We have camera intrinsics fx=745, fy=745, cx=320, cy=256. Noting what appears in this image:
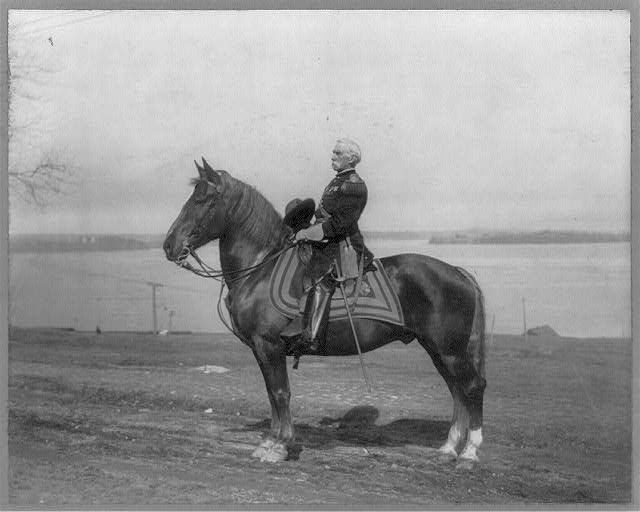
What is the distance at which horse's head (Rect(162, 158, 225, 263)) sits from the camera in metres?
6.02

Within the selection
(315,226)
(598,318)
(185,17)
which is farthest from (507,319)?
(185,17)

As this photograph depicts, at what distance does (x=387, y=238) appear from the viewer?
7.51m

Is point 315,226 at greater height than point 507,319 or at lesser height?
greater

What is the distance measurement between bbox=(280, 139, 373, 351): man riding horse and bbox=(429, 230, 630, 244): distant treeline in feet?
5.63

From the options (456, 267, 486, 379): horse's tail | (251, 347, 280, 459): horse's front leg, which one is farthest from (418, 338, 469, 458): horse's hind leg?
(251, 347, 280, 459): horse's front leg

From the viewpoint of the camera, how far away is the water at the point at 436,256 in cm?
702

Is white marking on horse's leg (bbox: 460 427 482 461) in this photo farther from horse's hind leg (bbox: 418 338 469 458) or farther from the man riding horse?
the man riding horse

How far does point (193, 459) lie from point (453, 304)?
2.49m

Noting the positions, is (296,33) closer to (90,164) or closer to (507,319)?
(90,164)

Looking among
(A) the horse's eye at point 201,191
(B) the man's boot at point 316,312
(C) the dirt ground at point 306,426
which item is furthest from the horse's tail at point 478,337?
(A) the horse's eye at point 201,191

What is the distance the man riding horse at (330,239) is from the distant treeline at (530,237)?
1717 millimetres

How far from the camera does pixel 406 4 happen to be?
680 centimetres

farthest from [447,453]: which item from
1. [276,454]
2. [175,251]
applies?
[175,251]

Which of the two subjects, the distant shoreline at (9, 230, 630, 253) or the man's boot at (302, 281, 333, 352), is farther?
the distant shoreline at (9, 230, 630, 253)
